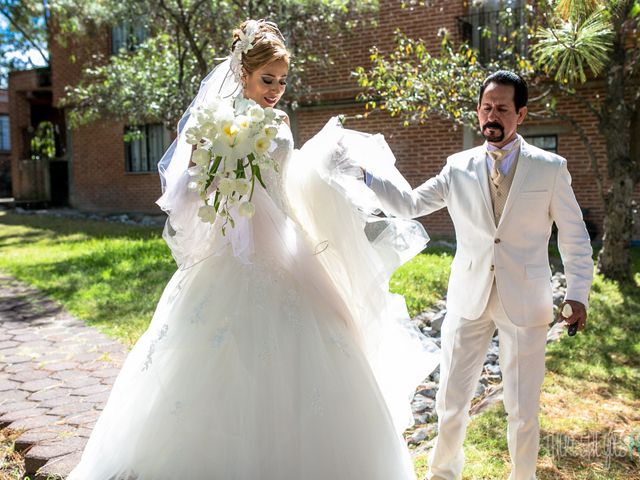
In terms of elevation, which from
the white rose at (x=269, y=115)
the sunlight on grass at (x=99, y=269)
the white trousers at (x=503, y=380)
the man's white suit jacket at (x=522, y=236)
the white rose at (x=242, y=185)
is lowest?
the sunlight on grass at (x=99, y=269)

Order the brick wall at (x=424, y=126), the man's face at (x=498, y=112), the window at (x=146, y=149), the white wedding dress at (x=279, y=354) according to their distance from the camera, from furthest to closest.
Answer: the window at (x=146, y=149) < the brick wall at (x=424, y=126) < the man's face at (x=498, y=112) < the white wedding dress at (x=279, y=354)

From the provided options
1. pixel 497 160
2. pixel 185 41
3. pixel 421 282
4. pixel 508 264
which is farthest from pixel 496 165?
pixel 185 41

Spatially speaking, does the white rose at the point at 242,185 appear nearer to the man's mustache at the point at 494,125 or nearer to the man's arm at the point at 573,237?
the man's mustache at the point at 494,125

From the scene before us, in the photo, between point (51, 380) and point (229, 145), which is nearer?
point (229, 145)

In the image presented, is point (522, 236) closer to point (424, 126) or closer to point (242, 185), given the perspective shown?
point (242, 185)

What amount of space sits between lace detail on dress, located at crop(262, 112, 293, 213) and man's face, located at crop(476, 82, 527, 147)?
3.02ft

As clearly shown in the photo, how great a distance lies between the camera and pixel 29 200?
21672 mm

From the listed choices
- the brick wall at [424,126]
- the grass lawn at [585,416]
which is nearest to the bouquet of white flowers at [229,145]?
the grass lawn at [585,416]

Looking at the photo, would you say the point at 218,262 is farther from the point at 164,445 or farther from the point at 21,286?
the point at 21,286

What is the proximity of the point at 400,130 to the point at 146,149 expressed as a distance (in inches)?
326

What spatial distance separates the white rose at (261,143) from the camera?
2.79 metres

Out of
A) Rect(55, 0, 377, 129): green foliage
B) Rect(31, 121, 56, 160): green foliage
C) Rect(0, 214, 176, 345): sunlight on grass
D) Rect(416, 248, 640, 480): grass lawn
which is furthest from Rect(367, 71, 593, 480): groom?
Rect(31, 121, 56, 160): green foliage

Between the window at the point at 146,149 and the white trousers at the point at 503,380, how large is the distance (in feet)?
52.0

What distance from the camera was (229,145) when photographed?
Result: 2.79 meters
